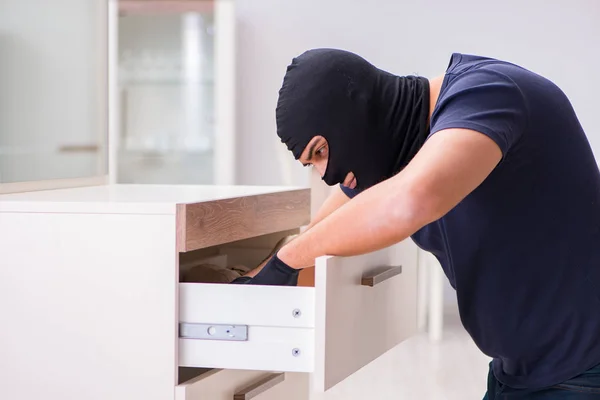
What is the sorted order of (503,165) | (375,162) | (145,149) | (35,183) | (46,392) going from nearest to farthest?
(503,165) < (375,162) < (46,392) < (35,183) < (145,149)

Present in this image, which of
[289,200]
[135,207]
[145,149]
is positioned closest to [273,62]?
[145,149]

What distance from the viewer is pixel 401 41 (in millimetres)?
3855

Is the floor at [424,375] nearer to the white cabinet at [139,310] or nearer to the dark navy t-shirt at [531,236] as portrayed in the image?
the white cabinet at [139,310]

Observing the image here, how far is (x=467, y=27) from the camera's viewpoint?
3.83 metres

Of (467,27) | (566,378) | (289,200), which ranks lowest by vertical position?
(566,378)

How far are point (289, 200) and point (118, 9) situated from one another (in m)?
2.58

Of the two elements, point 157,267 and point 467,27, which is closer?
point 157,267

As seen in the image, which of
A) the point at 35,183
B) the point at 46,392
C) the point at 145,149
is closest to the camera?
the point at 46,392

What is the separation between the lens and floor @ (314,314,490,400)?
8.54 feet

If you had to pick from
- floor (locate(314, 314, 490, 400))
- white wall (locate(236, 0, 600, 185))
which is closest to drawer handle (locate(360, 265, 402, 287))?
floor (locate(314, 314, 490, 400))

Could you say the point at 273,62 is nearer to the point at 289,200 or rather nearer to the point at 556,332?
the point at 289,200

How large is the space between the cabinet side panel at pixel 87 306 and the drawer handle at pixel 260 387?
20 centimetres

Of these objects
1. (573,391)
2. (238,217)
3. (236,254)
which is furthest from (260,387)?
(573,391)

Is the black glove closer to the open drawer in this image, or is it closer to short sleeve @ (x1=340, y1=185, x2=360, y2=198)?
the open drawer
